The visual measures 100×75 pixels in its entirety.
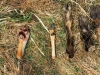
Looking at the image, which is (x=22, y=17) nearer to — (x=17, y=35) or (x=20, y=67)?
(x=17, y=35)

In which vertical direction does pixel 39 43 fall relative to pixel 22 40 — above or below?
below

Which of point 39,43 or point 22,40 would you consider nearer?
point 22,40

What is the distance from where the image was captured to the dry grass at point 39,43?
4.02 metres

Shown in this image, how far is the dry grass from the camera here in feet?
13.2

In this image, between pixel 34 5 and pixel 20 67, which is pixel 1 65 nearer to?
pixel 20 67

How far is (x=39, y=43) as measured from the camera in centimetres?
414

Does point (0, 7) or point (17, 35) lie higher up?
point (0, 7)

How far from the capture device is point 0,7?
4.22 metres

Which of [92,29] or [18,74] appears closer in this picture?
[18,74]

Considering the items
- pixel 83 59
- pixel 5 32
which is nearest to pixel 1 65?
pixel 5 32

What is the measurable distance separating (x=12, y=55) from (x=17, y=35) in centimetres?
30

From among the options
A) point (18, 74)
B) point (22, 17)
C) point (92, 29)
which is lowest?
point (18, 74)

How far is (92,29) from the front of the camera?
4262mm

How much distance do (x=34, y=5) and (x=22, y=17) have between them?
0.27 m
